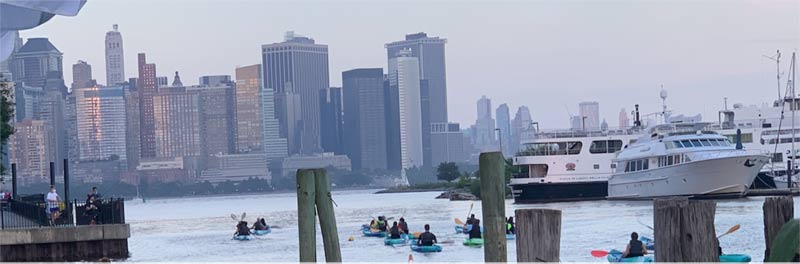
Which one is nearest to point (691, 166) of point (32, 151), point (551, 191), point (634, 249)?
point (551, 191)

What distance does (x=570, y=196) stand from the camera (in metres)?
82.6

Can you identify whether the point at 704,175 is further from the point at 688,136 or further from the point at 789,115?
the point at 789,115

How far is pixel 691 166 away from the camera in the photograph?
2768 inches

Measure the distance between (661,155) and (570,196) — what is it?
11405mm

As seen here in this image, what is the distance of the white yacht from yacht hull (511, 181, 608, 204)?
8036 millimetres

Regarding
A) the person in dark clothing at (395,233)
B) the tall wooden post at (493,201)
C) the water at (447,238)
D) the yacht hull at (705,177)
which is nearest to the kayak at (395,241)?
the person in dark clothing at (395,233)

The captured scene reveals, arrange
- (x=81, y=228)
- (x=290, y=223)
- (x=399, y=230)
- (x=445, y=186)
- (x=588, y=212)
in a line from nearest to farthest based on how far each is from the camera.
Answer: (x=81, y=228) < (x=399, y=230) < (x=588, y=212) < (x=290, y=223) < (x=445, y=186)

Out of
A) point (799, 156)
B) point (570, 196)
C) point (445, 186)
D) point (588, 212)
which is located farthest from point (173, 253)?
point (445, 186)

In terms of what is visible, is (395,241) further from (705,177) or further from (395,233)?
(705,177)

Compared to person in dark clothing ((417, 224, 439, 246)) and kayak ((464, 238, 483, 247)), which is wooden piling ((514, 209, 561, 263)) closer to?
person in dark clothing ((417, 224, 439, 246))

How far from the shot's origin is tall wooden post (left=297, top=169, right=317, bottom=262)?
1622 cm

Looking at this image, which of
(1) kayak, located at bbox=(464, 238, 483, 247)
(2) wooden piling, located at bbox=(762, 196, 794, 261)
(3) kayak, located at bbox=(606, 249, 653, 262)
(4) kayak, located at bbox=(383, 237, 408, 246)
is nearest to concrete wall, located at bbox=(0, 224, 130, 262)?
(3) kayak, located at bbox=(606, 249, 653, 262)

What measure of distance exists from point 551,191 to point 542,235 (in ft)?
228

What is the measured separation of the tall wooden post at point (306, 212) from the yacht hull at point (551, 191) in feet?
218
